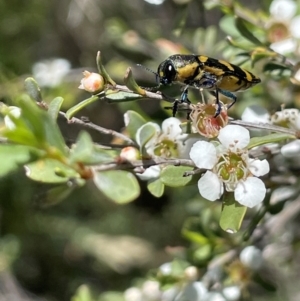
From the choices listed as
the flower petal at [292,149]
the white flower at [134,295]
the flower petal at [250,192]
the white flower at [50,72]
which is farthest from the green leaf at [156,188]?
the white flower at [50,72]

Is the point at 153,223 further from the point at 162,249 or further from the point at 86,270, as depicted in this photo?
the point at 86,270

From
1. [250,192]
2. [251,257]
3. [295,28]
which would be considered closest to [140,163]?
[250,192]

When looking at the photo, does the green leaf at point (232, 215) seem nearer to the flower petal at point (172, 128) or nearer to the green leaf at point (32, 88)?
the flower petal at point (172, 128)

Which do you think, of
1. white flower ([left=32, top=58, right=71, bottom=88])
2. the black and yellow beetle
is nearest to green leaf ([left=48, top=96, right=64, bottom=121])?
the black and yellow beetle

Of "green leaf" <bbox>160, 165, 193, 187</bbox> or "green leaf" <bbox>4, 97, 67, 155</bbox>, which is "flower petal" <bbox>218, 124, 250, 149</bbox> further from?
"green leaf" <bbox>4, 97, 67, 155</bbox>

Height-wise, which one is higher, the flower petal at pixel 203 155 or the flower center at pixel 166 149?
the flower petal at pixel 203 155

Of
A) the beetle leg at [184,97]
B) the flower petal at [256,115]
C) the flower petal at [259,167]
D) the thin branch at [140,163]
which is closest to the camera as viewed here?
the thin branch at [140,163]
